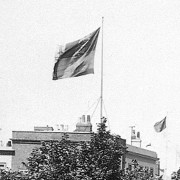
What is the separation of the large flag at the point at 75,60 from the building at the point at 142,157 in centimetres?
3306

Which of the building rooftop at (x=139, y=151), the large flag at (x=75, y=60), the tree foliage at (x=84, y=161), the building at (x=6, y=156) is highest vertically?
the large flag at (x=75, y=60)

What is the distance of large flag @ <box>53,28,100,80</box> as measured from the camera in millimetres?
25328

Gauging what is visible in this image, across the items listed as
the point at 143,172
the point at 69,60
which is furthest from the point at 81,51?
the point at 143,172

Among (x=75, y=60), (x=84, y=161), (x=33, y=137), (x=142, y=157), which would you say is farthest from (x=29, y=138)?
(x=84, y=161)

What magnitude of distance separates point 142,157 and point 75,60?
4039 cm

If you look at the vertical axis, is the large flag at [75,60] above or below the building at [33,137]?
above

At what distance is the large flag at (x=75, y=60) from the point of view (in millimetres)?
25328

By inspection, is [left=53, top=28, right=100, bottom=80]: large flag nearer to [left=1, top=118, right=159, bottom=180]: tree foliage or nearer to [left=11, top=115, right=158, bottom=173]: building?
[left=1, top=118, right=159, bottom=180]: tree foliage

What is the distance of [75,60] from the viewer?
25.4 meters

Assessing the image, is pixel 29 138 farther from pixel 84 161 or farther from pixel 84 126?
pixel 84 161

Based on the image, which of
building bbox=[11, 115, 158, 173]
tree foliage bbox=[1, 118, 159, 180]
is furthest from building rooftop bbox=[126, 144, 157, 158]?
tree foliage bbox=[1, 118, 159, 180]

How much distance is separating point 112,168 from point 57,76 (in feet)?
17.7

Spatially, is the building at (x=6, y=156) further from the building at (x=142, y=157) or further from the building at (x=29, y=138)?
the building at (x=142, y=157)

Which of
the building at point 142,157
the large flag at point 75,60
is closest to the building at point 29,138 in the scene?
the building at point 142,157
